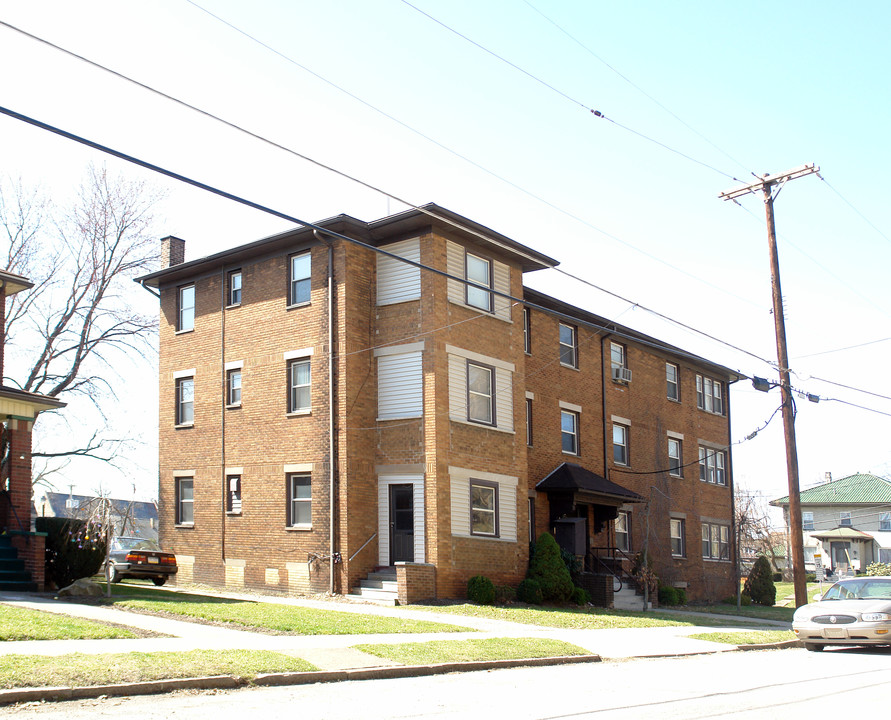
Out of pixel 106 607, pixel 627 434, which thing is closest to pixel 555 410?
pixel 627 434

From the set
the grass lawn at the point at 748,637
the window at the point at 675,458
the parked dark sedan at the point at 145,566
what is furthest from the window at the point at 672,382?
the parked dark sedan at the point at 145,566

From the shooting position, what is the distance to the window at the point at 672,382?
118 feet

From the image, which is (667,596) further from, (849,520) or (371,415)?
(849,520)

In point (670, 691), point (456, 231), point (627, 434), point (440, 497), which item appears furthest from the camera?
point (627, 434)

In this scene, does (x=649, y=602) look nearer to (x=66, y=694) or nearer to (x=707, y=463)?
(x=707, y=463)

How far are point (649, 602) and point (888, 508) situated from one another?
51.9 m

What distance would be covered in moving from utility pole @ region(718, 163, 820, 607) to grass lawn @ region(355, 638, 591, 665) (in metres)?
9.70

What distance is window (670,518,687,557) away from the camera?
114 feet

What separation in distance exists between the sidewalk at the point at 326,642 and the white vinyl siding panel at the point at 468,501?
3.53m

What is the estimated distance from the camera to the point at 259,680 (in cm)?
1056

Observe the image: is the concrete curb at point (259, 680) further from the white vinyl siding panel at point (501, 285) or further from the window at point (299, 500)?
the white vinyl siding panel at point (501, 285)

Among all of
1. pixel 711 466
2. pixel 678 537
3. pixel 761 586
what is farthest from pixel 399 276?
pixel 761 586

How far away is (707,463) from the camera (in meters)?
38.3

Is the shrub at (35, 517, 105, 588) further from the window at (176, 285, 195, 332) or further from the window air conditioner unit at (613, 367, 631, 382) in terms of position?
the window air conditioner unit at (613, 367, 631, 382)
